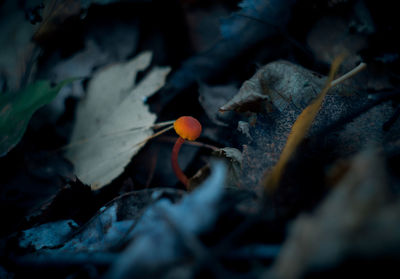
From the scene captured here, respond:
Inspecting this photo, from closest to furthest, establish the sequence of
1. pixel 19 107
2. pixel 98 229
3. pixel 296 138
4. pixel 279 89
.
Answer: pixel 296 138 → pixel 98 229 → pixel 279 89 → pixel 19 107

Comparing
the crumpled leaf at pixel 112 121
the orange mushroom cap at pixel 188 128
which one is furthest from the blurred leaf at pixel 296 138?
the crumpled leaf at pixel 112 121

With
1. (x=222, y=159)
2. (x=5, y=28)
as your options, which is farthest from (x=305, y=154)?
(x=5, y=28)

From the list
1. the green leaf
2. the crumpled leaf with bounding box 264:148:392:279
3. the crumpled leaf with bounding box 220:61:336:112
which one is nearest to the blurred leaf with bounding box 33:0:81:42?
the green leaf

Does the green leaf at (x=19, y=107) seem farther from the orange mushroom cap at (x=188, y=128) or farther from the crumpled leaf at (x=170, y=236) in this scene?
the crumpled leaf at (x=170, y=236)

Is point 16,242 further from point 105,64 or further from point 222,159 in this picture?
point 105,64

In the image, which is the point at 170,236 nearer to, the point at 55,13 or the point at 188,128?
the point at 188,128

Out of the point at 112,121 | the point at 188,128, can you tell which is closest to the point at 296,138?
the point at 188,128

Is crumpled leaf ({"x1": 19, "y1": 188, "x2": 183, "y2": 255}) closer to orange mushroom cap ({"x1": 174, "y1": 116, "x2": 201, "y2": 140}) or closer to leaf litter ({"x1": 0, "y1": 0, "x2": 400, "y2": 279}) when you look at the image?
leaf litter ({"x1": 0, "y1": 0, "x2": 400, "y2": 279})
